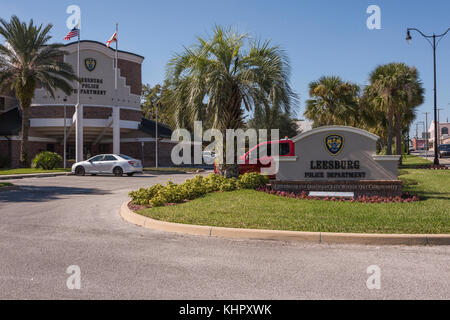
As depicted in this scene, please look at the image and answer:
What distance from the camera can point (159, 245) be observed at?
21.6 ft

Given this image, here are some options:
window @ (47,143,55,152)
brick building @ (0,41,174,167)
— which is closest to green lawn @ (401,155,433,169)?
brick building @ (0,41,174,167)

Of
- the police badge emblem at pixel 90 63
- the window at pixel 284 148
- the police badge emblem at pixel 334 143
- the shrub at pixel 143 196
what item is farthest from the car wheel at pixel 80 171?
the police badge emblem at pixel 334 143

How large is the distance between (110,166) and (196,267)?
19827 mm

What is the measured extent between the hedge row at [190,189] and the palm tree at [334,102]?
21.8 metres

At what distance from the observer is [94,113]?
124 feet

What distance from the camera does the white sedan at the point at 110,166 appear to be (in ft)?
77.7

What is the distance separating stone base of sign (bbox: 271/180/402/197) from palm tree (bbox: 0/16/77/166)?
83.6 ft

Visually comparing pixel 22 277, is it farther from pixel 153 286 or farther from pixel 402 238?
pixel 402 238

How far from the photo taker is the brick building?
116 feet

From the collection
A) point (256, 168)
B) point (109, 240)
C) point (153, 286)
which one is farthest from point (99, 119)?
point (153, 286)

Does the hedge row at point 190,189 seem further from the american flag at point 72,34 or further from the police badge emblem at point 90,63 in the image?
the police badge emblem at point 90,63

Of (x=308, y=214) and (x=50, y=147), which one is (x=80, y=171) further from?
(x=308, y=214)

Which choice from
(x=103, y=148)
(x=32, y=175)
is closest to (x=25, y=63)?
(x=32, y=175)
